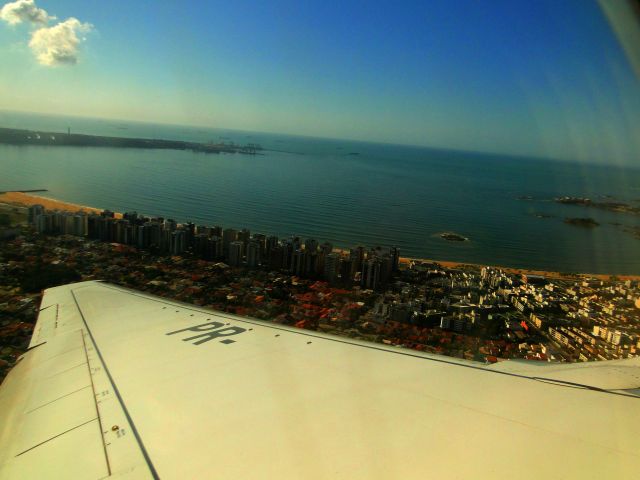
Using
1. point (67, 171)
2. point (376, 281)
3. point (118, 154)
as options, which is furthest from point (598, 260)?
point (118, 154)

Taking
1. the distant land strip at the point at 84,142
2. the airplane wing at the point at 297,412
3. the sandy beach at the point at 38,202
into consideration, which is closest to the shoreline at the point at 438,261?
the sandy beach at the point at 38,202

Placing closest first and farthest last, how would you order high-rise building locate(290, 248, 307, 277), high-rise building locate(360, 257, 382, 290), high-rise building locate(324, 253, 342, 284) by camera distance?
high-rise building locate(360, 257, 382, 290) → high-rise building locate(324, 253, 342, 284) → high-rise building locate(290, 248, 307, 277)

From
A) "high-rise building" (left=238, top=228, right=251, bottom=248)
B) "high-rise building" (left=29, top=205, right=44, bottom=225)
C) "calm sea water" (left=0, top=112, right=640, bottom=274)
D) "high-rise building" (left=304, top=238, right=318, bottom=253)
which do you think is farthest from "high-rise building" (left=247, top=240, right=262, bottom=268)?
"high-rise building" (left=29, top=205, right=44, bottom=225)

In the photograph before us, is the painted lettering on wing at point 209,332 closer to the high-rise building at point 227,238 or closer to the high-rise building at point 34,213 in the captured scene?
the high-rise building at point 227,238

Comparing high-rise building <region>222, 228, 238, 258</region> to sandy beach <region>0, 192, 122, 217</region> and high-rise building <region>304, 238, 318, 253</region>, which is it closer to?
high-rise building <region>304, 238, 318, 253</region>

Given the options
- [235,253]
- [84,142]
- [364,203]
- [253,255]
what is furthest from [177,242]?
[84,142]

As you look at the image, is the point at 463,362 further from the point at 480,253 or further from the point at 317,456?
the point at 480,253

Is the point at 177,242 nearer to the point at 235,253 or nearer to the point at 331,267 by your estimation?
the point at 235,253
